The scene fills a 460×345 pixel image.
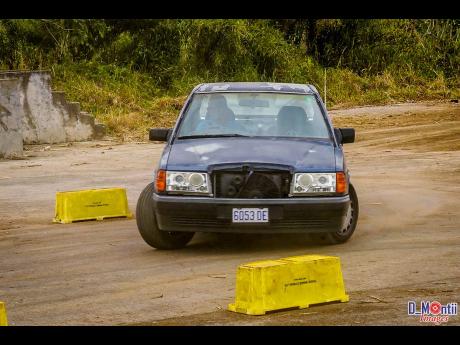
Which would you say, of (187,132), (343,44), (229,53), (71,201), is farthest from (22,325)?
(343,44)

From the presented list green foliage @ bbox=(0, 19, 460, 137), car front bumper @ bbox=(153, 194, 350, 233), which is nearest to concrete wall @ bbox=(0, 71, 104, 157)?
green foliage @ bbox=(0, 19, 460, 137)

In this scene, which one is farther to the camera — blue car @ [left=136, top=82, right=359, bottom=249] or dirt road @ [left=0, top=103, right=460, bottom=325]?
blue car @ [left=136, top=82, right=359, bottom=249]

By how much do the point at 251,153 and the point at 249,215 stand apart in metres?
0.70

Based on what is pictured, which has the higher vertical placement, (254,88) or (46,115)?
(254,88)

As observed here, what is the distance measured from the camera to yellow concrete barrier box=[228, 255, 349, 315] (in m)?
8.62

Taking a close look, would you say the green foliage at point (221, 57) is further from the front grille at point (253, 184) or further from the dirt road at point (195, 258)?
the front grille at point (253, 184)

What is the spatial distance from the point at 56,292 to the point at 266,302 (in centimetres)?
194

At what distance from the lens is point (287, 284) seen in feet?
28.9

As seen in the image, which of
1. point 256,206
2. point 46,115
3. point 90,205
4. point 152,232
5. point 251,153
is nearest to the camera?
point 256,206

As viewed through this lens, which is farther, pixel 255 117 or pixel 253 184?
pixel 255 117

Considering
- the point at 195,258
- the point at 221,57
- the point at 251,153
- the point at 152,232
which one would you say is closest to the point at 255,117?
the point at 251,153

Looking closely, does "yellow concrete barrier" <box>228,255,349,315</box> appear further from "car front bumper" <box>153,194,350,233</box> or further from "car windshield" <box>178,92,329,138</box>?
"car windshield" <box>178,92,329,138</box>
